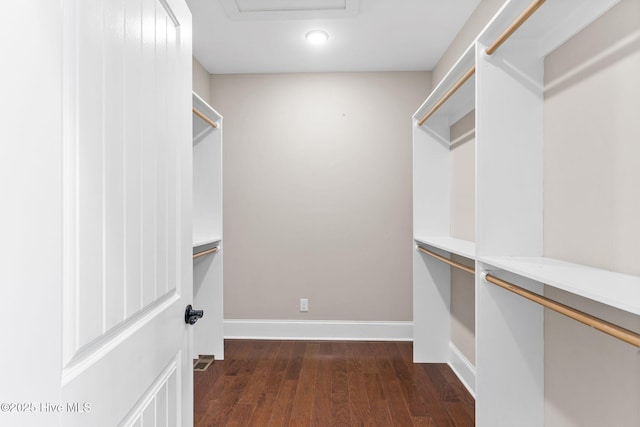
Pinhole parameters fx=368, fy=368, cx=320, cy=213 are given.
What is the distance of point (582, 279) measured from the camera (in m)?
1.06

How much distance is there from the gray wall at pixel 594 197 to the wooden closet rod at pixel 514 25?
0.81 ft

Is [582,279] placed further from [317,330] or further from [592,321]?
[317,330]

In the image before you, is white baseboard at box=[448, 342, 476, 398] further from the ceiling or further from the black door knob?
the ceiling

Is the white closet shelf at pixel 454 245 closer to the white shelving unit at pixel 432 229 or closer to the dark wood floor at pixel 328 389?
the white shelving unit at pixel 432 229

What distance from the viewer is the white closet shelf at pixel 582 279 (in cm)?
85

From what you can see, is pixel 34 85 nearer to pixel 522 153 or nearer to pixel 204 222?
pixel 522 153

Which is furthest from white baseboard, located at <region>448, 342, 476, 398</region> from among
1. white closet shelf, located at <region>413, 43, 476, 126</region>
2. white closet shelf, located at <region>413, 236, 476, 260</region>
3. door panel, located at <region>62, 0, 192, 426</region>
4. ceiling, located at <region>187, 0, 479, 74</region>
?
ceiling, located at <region>187, 0, 479, 74</region>

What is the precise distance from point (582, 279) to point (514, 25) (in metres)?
0.87

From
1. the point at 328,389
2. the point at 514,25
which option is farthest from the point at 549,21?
the point at 328,389

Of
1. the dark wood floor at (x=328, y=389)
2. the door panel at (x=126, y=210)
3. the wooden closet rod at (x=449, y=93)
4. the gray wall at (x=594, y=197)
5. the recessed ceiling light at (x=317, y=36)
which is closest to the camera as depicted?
the door panel at (x=126, y=210)

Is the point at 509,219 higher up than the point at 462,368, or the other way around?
the point at 509,219

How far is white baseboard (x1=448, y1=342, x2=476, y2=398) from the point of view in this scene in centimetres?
232

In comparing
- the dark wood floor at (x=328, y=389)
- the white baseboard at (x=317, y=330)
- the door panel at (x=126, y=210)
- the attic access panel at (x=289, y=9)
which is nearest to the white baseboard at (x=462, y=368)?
the dark wood floor at (x=328, y=389)

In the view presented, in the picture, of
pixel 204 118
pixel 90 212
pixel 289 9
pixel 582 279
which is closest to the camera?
pixel 90 212
